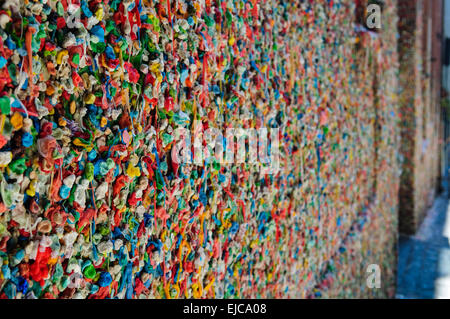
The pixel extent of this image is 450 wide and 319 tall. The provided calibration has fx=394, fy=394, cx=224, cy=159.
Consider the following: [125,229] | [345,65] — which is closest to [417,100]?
[345,65]

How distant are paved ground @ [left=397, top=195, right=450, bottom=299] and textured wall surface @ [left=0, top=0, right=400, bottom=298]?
244 centimetres

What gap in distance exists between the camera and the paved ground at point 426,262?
12.5ft

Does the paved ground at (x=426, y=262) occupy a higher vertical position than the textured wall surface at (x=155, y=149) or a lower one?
lower

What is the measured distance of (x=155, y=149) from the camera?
2.73 feet

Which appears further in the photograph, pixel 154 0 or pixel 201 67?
pixel 201 67

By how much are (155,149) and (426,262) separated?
15.1 ft

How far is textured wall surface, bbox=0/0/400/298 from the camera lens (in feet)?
1.89

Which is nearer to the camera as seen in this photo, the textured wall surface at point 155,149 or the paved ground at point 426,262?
the textured wall surface at point 155,149

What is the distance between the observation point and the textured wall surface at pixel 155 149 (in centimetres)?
58

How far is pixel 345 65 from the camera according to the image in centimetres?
230

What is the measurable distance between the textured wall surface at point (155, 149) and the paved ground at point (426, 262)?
2.44 metres
